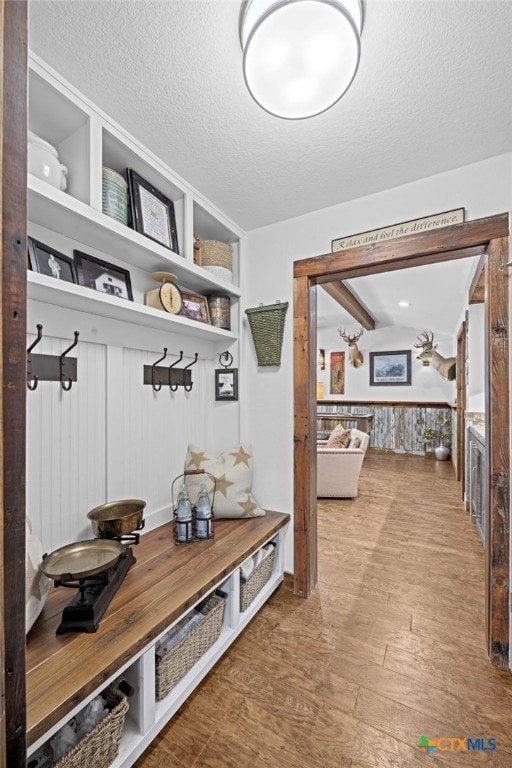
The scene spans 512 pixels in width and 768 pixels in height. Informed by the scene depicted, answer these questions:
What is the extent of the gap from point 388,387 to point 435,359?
117 cm

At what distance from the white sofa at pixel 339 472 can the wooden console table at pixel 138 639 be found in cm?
234

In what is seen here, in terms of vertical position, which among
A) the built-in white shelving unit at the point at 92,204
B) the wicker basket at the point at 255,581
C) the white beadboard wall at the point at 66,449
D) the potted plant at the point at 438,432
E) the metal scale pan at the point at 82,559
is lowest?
the wicker basket at the point at 255,581

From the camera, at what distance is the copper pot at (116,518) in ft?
4.93

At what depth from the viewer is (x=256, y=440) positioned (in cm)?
234

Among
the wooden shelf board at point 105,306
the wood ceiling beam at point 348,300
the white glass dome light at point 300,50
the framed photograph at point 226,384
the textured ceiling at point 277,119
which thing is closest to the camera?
the white glass dome light at point 300,50

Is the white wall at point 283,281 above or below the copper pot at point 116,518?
above

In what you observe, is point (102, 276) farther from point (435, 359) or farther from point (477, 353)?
point (435, 359)

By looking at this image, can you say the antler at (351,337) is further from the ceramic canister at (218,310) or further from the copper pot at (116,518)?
the copper pot at (116,518)

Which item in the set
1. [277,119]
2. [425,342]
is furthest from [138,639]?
[425,342]

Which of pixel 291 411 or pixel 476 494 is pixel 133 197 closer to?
pixel 291 411

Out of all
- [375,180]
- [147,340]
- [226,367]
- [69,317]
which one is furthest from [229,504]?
[375,180]

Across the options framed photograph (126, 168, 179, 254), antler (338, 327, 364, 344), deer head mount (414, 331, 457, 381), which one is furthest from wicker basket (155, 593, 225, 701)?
antler (338, 327, 364, 344)

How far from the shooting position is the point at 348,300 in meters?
4.78

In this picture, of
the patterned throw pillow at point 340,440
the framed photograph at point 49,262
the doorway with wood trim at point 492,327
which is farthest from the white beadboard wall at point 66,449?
the patterned throw pillow at point 340,440
